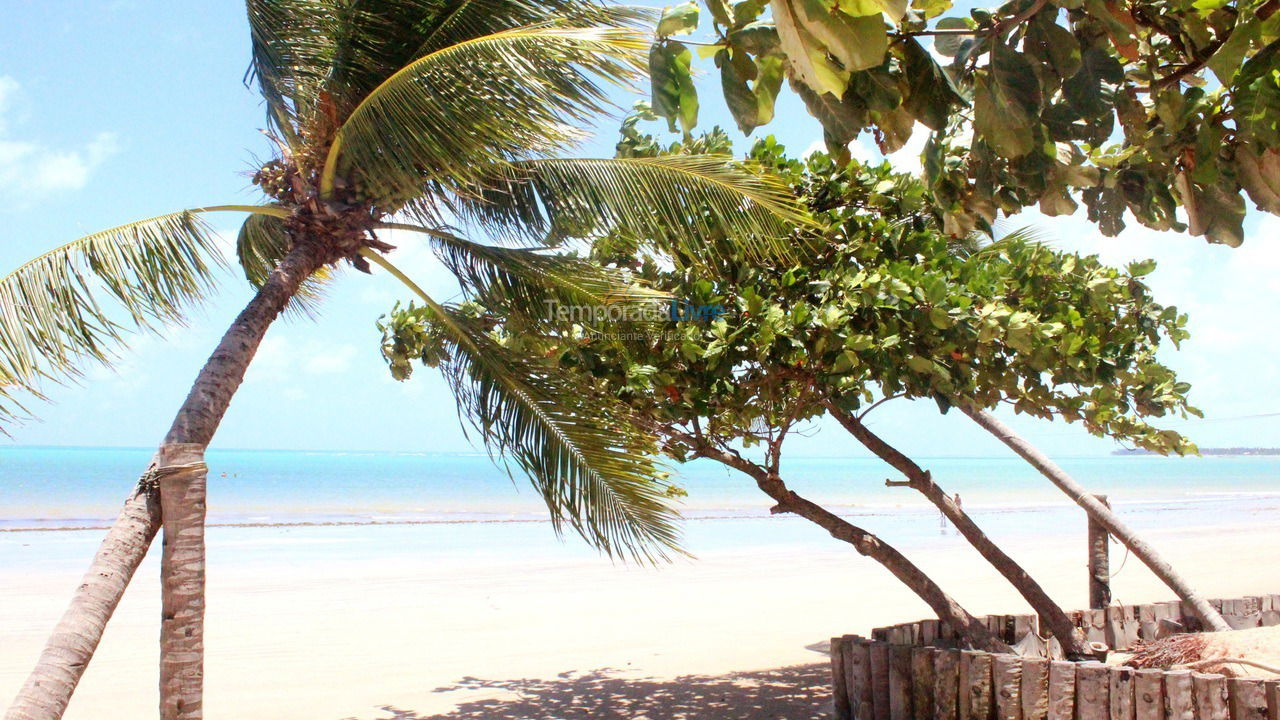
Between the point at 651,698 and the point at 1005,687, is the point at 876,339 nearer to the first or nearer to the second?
the point at 1005,687

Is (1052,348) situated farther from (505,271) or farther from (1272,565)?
(1272,565)

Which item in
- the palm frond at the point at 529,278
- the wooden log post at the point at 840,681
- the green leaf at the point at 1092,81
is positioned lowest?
the wooden log post at the point at 840,681

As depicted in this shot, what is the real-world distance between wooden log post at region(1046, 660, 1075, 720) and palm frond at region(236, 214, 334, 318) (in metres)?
4.94

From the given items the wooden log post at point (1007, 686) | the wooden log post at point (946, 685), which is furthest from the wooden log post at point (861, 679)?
the wooden log post at point (1007, 686)

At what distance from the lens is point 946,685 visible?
16.8 ft

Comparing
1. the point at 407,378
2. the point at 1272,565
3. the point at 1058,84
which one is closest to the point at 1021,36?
the point at 1058,84

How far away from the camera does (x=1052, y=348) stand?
4.82m

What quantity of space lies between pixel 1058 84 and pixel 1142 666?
4527mm

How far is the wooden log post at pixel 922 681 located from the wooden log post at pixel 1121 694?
92 centimetres

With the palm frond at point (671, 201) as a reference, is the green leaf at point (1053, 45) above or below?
below

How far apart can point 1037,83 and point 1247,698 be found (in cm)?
374

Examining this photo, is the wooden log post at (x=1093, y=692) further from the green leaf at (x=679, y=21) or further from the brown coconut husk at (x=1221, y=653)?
the green leaf at (x=679, y=21)

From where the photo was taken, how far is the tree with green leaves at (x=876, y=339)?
15.3ft

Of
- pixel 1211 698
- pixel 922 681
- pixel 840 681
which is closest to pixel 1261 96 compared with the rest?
pixel 1211 698
